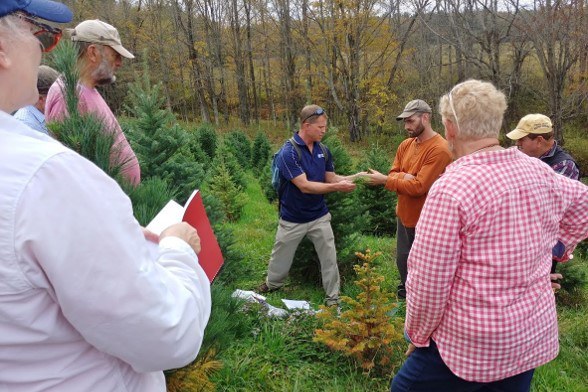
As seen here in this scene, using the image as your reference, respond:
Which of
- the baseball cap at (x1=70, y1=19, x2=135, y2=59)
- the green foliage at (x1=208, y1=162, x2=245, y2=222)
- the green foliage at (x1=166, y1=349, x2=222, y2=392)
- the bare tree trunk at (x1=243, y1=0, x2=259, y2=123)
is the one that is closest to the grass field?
the green foliage at (x1=166, y1=349, x2=222, y2=392)

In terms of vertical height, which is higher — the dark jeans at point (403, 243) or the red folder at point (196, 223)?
the red folder at point (196, 223)

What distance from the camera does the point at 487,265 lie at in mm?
1877

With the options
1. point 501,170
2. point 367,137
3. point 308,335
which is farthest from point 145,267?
point 367,137

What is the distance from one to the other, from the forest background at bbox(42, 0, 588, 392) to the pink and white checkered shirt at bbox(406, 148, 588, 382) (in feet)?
3.21

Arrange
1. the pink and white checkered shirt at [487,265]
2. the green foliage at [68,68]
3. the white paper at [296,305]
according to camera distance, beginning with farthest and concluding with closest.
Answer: the white paper at [296,305], the pink and white checkered shirt at [487,265], the green foliage at [68,68]

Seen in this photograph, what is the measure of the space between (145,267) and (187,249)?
22cm

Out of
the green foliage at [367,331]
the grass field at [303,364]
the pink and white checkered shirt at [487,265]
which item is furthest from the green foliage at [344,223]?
the pink and white checkered shirt at [487,265]

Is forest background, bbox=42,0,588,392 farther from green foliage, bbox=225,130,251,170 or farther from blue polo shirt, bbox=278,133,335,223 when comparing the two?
blue polo shirt, bbox=278,133,335,223

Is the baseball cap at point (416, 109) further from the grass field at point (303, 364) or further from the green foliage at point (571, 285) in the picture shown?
the green foliage at point (571, 285)

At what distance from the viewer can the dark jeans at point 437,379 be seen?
2.03 m

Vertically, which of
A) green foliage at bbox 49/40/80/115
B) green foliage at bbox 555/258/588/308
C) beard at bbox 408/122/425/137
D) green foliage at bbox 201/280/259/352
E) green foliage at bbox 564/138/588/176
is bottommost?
green foliage at bbox 564/138/588/176

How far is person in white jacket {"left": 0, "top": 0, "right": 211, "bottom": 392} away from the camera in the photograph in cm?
79

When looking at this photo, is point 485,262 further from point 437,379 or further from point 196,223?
point 196,223

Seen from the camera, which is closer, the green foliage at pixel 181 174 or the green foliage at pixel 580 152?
the green foliage at pixel 181 174
